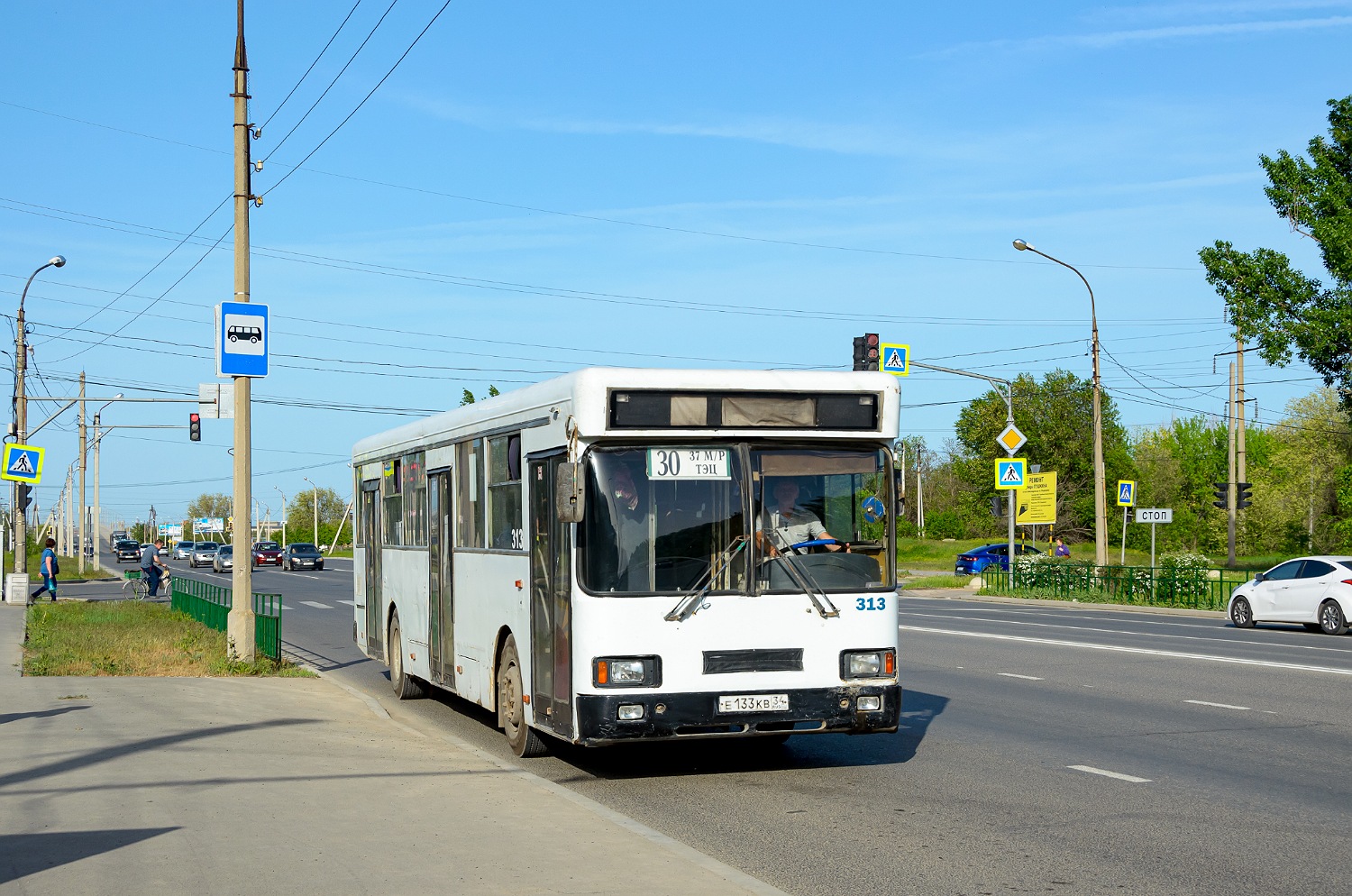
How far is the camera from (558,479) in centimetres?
970

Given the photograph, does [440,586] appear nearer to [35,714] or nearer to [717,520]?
[35,714]

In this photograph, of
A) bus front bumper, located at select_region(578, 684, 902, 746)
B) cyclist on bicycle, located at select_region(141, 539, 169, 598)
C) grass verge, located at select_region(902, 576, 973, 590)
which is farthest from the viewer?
grass verge, located at select_region(902, 576, 973, 590)

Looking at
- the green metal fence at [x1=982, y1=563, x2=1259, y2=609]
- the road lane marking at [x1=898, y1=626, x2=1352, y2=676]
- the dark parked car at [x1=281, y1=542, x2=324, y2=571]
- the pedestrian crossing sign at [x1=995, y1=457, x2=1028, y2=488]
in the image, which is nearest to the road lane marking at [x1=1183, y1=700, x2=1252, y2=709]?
the road lane marking at [x1=898, y1=626, x2=1352, y2=676]

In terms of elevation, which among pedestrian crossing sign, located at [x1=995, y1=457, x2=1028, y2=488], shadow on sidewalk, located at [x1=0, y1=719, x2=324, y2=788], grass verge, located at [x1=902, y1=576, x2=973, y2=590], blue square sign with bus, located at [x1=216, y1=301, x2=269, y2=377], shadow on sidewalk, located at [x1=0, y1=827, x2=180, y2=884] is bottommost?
grass verge, located at [x1=902, y1=576, x2=973, y2=590]

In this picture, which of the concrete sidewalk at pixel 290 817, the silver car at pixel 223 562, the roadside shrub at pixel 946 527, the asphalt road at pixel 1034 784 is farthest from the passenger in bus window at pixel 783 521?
→ the roadside shrub at pixel 946 527

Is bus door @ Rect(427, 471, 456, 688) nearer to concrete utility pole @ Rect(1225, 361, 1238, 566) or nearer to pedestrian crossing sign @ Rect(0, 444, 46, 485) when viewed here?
pedestrian crossing sign @ Rect(0, 444, 46, 485)

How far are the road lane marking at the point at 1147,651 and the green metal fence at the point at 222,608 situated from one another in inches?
312

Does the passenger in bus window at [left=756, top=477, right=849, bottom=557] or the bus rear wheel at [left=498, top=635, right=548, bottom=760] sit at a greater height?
the passenger in bus window at [left=756, top=477, right=849, bottom=557]

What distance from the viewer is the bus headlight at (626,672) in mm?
9633

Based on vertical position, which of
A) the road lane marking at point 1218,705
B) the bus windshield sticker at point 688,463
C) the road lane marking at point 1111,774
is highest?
the bus windshield sticker at point 688,463

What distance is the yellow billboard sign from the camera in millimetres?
47312

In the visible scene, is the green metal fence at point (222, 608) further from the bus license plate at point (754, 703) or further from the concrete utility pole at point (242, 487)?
the bus license plate at point (754, 703)

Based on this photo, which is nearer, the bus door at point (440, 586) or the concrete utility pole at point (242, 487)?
the bus door at point (440, 586)

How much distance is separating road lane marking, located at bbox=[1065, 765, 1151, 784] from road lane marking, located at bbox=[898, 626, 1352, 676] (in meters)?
5.74
